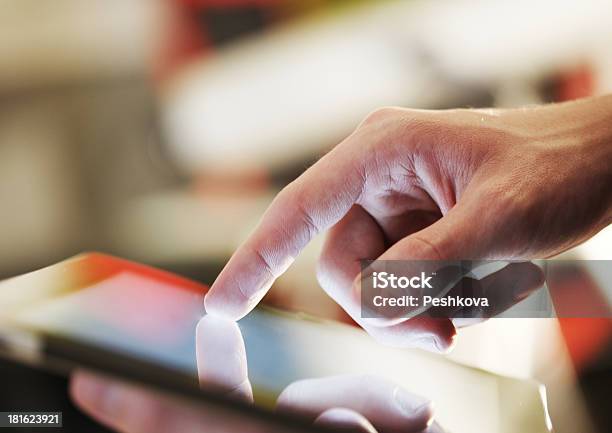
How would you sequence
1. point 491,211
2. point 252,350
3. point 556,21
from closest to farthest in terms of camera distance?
1. point 491,211
2. point 252,350
3. point 556,21

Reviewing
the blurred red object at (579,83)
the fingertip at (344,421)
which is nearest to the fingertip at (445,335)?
the fingertip at (344,421)

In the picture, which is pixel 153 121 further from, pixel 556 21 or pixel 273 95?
pixel 556 21

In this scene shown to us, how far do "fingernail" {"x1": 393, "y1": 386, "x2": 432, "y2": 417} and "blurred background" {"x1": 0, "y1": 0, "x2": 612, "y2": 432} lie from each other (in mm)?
200

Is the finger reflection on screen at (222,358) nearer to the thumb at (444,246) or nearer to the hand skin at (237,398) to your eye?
the hand skin at (237,398)

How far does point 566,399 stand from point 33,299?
24.4 inches

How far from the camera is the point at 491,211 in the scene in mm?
602

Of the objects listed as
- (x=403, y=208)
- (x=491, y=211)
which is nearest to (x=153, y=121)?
(x=403, y=208)

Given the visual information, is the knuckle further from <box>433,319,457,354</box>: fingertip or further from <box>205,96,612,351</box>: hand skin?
<box>433,319,457,354</box>: fingertip

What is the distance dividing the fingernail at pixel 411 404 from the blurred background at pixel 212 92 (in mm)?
200

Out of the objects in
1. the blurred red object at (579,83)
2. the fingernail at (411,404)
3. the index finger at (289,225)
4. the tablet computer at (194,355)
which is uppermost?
the blurred red object at (579,83)

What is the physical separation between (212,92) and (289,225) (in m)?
0.31

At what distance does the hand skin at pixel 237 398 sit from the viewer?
0.63 meters

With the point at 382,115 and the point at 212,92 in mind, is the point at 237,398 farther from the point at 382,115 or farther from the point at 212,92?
the point at 212,92

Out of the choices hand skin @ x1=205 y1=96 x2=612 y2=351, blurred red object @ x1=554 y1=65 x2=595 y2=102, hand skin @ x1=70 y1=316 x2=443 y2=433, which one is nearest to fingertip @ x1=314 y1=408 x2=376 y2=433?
hand skin @ x1=70 y1=316 x2=443 y2=433
